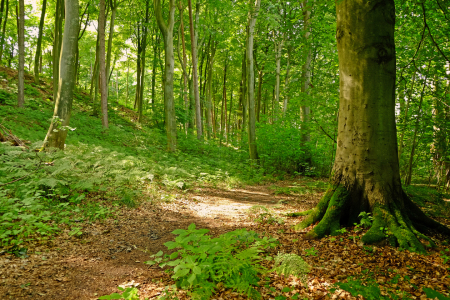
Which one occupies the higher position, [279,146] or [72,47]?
[72,47]

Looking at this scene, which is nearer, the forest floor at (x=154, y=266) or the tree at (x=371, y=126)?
the forest floor at (x=154, y=266)

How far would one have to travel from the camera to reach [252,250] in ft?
9.21

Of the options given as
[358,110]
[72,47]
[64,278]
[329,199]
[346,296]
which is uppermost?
[72,47]

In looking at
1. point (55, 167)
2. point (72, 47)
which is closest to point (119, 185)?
point (55, 167)

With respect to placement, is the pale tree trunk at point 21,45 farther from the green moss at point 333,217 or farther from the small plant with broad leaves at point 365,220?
the small plant with broad leaves at point 365,220

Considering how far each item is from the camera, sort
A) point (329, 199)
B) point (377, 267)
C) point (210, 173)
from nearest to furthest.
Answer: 1. point (377, 267)
2. point (329, 199)
3. point (210, 173)

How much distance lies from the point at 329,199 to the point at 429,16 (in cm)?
555

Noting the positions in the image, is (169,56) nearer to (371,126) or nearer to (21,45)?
(21,45)

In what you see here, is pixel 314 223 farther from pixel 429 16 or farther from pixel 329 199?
pixel 429 16

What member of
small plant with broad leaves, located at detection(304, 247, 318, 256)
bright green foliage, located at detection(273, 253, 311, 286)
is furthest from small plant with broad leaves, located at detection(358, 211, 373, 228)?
bright green foliage, located at detection(273, 253, 311, 286)

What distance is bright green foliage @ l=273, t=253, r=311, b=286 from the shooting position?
9.01 ft

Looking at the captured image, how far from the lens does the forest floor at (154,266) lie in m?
2.54

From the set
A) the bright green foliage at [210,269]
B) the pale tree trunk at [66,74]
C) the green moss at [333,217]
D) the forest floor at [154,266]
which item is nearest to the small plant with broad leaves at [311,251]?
the forest floor at [154,266]

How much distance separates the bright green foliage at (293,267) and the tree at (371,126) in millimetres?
1065
